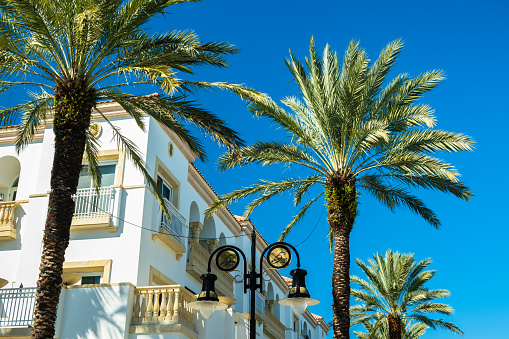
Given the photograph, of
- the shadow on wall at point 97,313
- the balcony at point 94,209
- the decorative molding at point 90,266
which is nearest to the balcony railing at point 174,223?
the balcony at point 94,209

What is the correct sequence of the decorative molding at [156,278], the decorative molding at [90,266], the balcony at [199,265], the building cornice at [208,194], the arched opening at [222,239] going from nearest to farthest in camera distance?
the decorative molding at [90,266]
the decorative molding at [156,278]
the balcony at [199,265]
the building cornice at [208,194]
the arched opening at [222,239]

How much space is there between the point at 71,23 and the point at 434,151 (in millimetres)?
10897

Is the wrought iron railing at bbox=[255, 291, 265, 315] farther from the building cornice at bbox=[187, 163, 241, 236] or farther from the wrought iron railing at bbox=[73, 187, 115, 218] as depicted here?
the wrought iron railing at bbox=[73, 187, 115, 218]

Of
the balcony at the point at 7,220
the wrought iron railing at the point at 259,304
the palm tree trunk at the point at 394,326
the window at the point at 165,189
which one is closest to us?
the balcony at the point at 7,220

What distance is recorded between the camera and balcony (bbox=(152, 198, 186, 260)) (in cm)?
2006

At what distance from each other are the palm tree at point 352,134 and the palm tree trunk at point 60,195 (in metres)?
5.69

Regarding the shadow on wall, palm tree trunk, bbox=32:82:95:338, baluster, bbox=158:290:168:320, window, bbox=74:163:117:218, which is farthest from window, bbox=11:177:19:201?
palm tree trunk, bbox=32:82:95:338

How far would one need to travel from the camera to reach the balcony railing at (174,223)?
20.5 m

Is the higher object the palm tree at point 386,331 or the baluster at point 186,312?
the palm tree at point 386,331

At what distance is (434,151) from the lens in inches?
714

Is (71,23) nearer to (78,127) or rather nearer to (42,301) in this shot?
(78,127)

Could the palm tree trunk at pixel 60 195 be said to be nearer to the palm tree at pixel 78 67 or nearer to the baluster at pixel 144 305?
the palm tree at pixel 78 67

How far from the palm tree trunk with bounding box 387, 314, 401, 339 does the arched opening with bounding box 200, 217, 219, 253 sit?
11823 mm

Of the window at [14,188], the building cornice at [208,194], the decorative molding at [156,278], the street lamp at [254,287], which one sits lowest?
the street lamp at [254,287]
